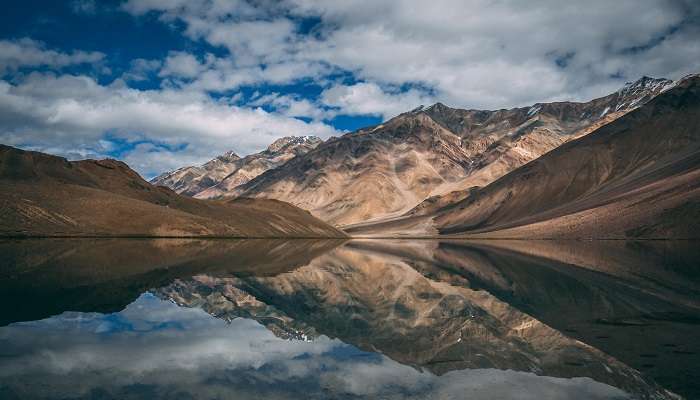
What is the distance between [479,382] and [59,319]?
64.9 feet

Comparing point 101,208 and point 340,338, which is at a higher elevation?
point 101,208

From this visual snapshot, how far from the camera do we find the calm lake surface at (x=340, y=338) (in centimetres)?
1557

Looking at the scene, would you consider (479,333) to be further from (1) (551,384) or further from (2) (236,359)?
(2) (236,359)

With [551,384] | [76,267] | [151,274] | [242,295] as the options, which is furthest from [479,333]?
[76,267]

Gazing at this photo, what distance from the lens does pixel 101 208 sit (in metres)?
126

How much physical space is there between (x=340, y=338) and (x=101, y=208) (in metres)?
118

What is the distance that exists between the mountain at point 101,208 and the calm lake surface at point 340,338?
242 feet

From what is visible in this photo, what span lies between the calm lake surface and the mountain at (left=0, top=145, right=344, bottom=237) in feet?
242

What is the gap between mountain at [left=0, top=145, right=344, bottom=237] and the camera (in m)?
111

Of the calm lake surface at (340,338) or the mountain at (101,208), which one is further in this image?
the mountain at (101,208)

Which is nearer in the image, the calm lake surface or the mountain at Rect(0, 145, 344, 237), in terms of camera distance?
the calm lake surface

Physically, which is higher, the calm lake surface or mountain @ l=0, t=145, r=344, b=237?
mountain @ l=0, t=145, r=344, b=237

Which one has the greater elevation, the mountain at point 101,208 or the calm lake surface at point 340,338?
the mountain at point 101,208

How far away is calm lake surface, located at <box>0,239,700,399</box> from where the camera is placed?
1557 centimetres
